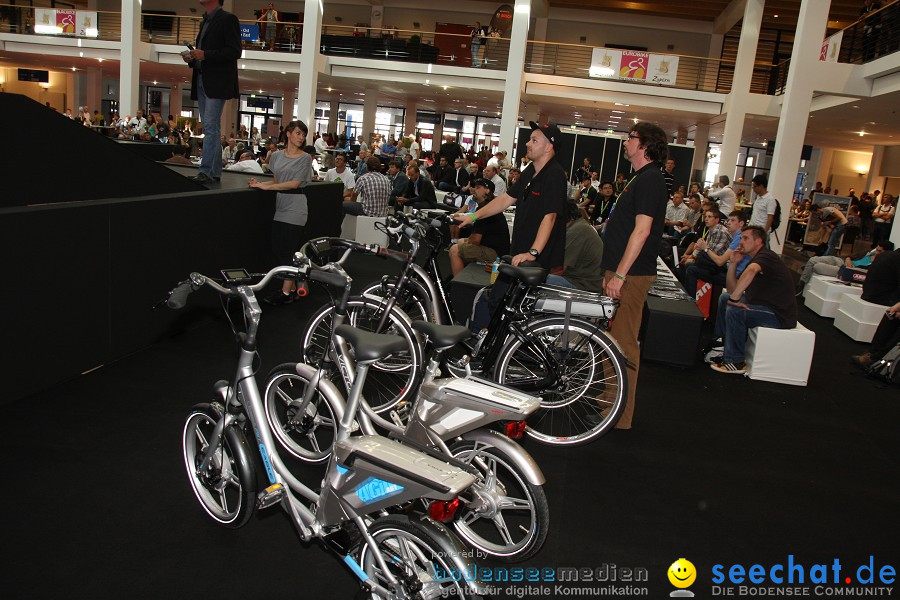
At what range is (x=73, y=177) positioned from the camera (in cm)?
431

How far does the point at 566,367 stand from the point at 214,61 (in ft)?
12.3

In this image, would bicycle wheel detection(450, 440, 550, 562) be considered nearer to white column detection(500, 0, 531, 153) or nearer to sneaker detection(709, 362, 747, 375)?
sneaker detection(709, 362, 747, 375)

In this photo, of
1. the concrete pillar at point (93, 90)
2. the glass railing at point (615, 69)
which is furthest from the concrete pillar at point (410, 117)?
the concrete pillar at point (93, 90)

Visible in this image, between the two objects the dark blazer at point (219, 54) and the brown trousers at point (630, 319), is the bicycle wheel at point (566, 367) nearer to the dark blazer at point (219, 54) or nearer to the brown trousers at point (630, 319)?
the brown trousers at point (630, 319)

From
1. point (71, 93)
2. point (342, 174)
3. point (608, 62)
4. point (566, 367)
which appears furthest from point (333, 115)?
point (566, 367)

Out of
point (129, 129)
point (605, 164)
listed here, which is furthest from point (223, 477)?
point (129, 129)

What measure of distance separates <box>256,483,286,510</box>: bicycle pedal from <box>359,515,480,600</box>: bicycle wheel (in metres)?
0.47

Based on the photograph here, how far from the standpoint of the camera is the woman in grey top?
218 inches

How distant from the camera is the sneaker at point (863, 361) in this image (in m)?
5.77

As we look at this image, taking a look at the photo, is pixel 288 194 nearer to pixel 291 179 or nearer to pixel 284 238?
pixel 291 179

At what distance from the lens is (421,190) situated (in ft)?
34.2

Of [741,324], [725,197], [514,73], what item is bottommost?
[741,324]

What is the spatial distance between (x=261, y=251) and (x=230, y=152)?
426 inches

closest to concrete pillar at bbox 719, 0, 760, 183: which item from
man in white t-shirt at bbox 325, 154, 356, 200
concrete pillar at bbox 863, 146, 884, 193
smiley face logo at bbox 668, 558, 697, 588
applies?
concrete pillar at bbox 863, 146, 884, 193
